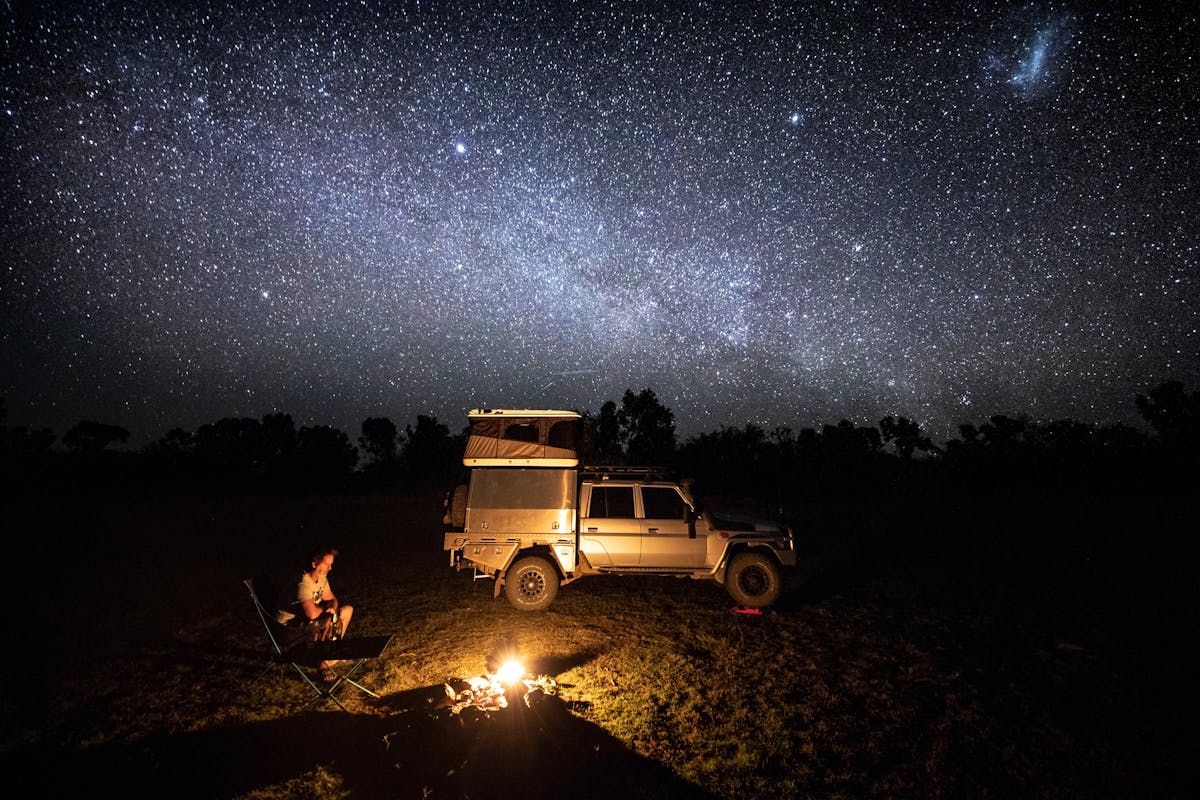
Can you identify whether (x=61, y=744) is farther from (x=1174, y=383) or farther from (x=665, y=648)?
(x=1174, y=383)

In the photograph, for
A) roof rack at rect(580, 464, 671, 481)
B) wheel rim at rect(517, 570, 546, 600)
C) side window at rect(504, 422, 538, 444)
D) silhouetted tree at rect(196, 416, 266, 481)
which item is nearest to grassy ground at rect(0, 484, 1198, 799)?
wheel rim at rect(517, 570, 546, 600)

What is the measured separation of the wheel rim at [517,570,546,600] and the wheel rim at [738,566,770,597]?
3207 millimetres

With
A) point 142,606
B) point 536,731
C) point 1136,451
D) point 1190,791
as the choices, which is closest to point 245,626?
point 142,606

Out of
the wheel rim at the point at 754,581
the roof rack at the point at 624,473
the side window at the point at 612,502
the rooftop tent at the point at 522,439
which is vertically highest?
the rooftop tent at the point at 522,439

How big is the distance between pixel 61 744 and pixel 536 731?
3.97 m

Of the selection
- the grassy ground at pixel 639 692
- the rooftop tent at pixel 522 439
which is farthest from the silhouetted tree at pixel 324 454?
the rooftop tent at pixel 522 439

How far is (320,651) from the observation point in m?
5.15

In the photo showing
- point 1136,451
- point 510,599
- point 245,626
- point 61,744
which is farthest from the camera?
point 1136,451

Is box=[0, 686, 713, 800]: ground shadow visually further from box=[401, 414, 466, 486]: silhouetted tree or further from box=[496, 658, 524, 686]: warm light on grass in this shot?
box=[401, 414, 466, 486]: silhouetted tree

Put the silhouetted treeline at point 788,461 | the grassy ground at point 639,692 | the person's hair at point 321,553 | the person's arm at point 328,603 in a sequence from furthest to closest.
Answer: the silhouetted treeline at point 788,461 → the person's arm at point 328,603 → the person's hair at point 321,553 → the grassy ground at point 639,692

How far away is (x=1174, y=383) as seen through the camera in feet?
141

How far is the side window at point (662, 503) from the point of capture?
28.3ft

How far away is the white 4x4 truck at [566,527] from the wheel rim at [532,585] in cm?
2

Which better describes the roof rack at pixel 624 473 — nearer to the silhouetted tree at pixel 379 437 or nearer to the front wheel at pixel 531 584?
the front wheel at pixel 531 584
